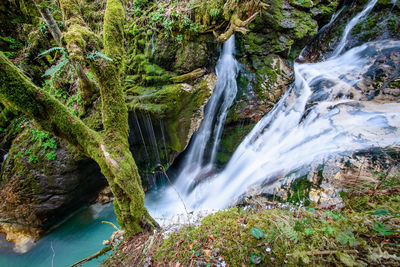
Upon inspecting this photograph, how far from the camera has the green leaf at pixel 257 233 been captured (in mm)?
1390

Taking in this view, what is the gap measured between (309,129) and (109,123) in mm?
5383

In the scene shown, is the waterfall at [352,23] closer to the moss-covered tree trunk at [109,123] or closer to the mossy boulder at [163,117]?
the mossy boulder at [163,117]

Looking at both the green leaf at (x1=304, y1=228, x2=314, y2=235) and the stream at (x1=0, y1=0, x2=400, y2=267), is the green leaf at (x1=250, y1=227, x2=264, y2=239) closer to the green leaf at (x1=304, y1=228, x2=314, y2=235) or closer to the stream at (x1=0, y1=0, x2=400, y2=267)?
the green leaf at (x1=304, y1=228, x2=314, y2=235)

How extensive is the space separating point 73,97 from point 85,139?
9.91 ft

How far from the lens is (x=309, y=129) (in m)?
4.71

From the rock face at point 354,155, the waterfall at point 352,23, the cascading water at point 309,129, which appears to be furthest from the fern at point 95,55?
the waterfall at point 352,23

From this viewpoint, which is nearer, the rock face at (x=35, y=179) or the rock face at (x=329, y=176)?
the rock face at (x=329, y=176)

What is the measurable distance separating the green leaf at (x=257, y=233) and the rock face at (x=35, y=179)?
5.25m

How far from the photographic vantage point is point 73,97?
4.73 meters

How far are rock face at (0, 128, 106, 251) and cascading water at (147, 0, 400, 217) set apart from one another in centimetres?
289

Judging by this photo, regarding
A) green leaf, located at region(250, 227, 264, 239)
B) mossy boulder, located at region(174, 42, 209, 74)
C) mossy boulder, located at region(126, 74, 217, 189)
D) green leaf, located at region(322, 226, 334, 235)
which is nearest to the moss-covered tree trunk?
mossy boulder, located at region(126, 74, 217, 189)

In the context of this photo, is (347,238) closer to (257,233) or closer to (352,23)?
(257,233)

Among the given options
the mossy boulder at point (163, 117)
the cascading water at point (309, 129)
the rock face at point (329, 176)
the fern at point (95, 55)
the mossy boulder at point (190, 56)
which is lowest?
the rock face at point (329, 176)

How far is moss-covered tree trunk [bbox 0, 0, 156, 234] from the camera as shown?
2.32 m
